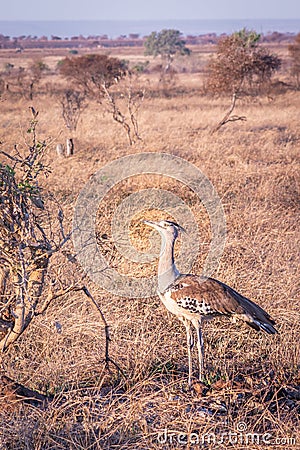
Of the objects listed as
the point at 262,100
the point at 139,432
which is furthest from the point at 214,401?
the point at 262,100

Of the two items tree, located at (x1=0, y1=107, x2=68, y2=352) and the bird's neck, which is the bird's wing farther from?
tree, located at (x1=0, y1=107, x2=68, y2=352)

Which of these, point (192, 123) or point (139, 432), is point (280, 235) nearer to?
point (139, 432)

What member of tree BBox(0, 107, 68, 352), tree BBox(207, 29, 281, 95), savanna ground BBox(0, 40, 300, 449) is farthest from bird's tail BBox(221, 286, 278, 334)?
tree BBox(207, 29, 281, 95)

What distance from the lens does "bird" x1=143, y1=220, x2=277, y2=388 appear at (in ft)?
11.8

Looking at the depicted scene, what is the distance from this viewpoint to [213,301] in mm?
3598

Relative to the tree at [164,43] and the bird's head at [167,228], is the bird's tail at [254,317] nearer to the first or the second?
the bird's head at [167,228]

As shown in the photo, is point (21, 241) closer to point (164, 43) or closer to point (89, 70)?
point (89, 70)

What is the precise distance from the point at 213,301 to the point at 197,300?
11 centimetres

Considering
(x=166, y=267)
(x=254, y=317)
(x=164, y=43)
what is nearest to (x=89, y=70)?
(x=166, y=267)

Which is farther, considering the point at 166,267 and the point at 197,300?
the point at 166,267

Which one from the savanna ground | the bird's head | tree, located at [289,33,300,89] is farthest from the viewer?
tree, located at [289,33,300,89]

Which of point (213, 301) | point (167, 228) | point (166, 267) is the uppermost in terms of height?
point (167, 228)

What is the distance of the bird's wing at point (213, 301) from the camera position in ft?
11.8

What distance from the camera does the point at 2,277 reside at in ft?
11.4
